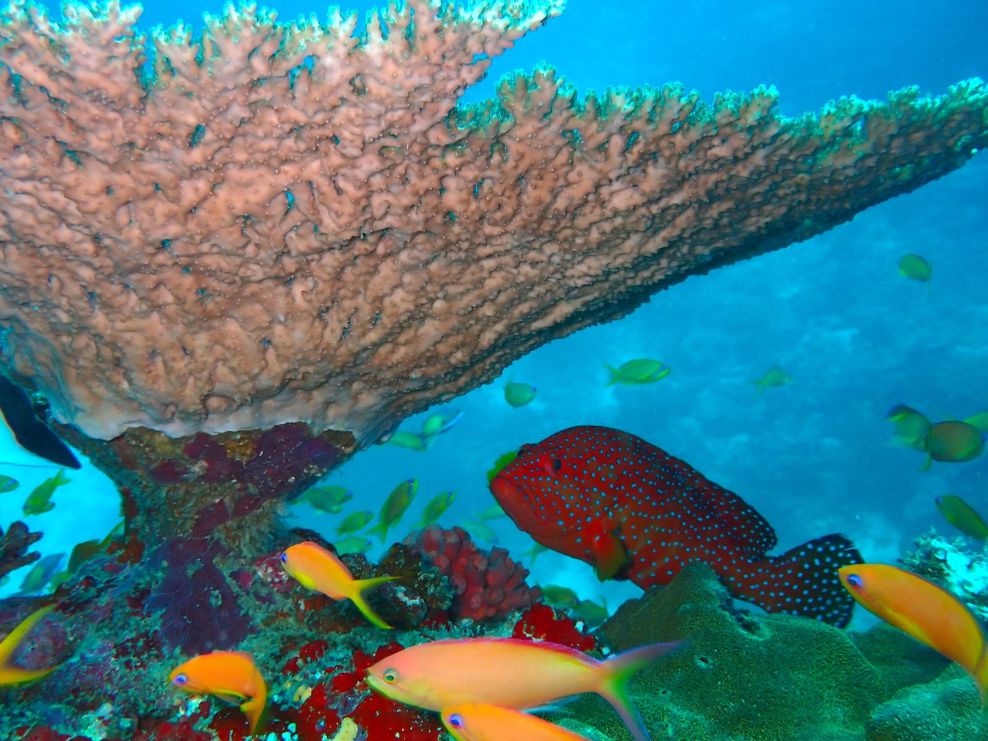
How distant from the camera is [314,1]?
65500 mm

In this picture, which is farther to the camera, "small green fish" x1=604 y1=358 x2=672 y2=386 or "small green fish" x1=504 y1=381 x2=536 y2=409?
"small green fish" x1=504 y1=381 x2=536 y2=409

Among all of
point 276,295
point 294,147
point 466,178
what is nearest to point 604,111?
point 466,178

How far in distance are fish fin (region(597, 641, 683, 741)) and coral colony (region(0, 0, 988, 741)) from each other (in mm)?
931

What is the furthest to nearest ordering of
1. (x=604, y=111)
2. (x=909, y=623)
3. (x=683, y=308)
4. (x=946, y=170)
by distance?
1. (x=683, y=308)
2. (x=946, y=170)
3. (x=604, y=111)
4. (x=909, y=623)

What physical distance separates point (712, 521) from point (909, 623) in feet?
5.01

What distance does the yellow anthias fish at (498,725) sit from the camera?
1.51 meters

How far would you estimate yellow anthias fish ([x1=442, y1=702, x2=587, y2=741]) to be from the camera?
59.6 inches

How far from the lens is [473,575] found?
391 cm

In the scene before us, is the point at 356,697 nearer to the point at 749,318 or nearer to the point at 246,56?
the point at 246,56

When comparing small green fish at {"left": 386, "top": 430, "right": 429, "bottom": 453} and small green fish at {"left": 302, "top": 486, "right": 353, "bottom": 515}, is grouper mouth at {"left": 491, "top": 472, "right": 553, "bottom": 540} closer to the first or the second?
small green fish at {"left": 302, "top": 486, "right": 353, "bottom": 515}

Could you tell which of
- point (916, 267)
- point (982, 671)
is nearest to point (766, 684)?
point (982, 671)

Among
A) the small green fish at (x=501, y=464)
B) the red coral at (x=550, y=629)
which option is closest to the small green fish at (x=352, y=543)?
the small green fish at (x=501, y=464)

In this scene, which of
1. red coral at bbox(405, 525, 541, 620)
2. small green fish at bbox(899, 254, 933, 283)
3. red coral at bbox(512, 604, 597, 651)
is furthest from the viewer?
small green fish at bbox(899, 254, 933, 283)

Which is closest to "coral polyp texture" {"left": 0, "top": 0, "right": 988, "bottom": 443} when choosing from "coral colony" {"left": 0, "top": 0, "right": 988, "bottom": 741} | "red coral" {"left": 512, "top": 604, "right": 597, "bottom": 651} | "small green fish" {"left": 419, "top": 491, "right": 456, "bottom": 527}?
"coral colony" {"left": 0, "top": 0, "right": 988, "bottom": 741}
